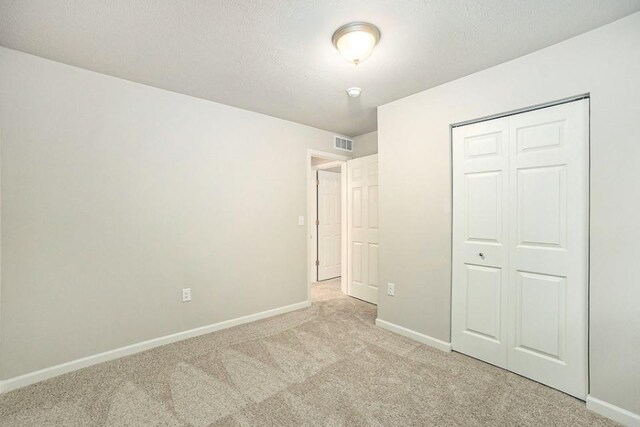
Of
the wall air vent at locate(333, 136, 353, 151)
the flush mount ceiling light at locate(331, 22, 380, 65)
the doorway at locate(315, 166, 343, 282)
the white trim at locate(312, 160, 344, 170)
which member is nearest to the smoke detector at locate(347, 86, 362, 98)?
the flush mount ceiling light at locate(331, 22, 380, 65)

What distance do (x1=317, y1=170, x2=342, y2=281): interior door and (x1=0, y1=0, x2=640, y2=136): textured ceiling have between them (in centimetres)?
263

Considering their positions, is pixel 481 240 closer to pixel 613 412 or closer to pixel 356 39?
pixel 613 412

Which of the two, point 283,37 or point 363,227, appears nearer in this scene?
point 283,37

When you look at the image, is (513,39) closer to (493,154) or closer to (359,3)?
(493,154)

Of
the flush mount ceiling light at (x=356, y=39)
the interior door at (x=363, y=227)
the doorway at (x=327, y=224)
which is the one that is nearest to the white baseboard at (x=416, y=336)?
the interior door at (x=363, y=227)

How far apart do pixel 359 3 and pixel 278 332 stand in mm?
2805

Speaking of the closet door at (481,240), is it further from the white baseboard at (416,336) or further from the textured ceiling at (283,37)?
the textured ceiling at (283,37)

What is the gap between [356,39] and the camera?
1.78 meters

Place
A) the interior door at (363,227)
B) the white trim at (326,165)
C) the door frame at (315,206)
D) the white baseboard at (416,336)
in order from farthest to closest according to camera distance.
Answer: the white trim at (326,165) < the interior door at (363,227) < the door frame at (315,206) < the white baseboard at (416,336)

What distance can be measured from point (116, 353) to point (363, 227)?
2.99 m

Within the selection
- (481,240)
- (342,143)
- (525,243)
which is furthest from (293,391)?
(342,143)

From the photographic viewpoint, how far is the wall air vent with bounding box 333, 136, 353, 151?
13.3 ft

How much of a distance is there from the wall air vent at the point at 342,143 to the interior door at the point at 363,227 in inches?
9.3

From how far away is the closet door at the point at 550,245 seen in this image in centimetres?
187
